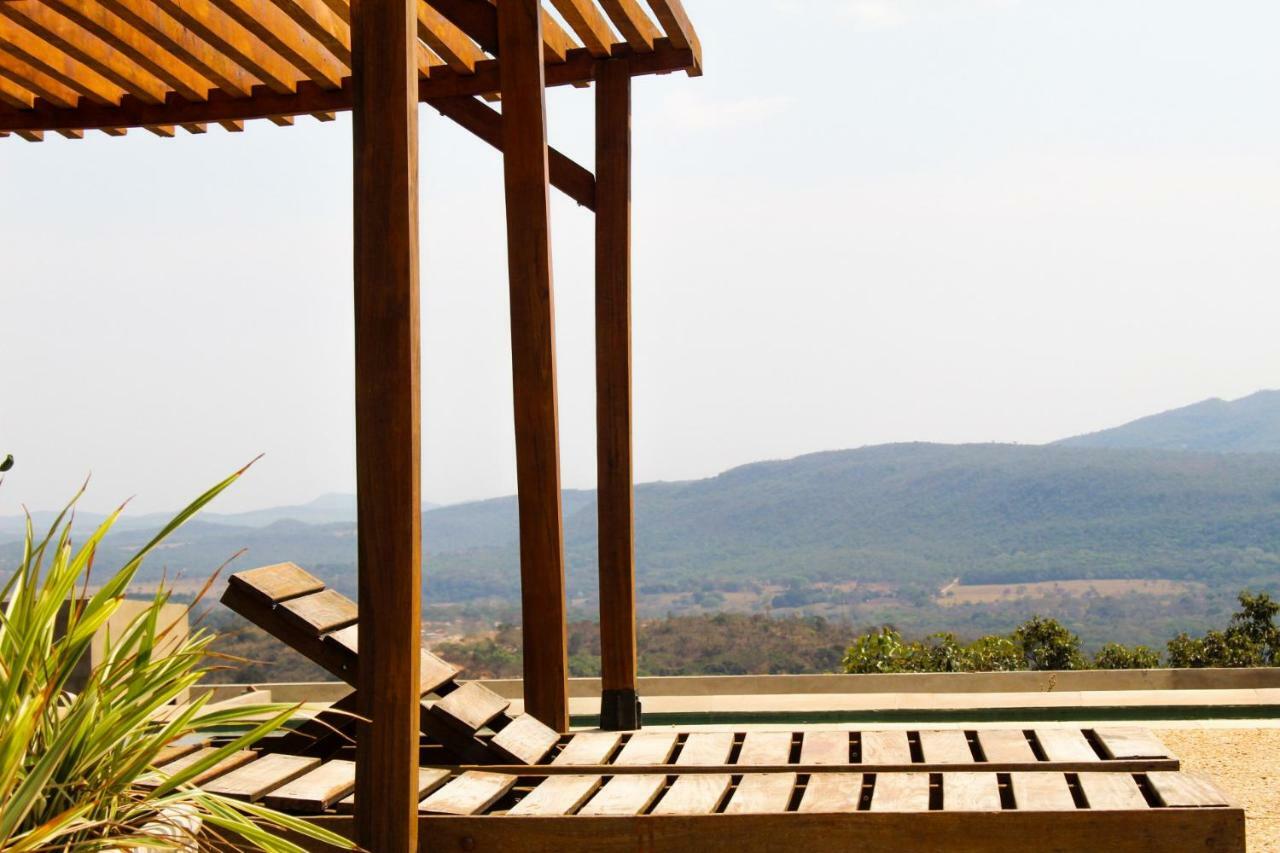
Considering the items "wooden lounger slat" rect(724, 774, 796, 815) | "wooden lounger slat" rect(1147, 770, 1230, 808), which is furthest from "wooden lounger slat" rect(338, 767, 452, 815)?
"wooden lounger slat" rect(1147, 770, 1230, 808)

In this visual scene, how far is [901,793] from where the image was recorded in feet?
11.1

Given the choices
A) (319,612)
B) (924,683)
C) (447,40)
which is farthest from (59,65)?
(924,683)

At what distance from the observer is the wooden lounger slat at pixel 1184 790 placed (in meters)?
3.19

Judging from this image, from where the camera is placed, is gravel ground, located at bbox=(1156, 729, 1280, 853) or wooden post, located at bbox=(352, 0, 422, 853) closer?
wooden post, located at bbox=(352, 0, 422, 853)

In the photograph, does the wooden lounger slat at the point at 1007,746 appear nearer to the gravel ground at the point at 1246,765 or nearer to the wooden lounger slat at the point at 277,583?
the gravel ground at the point at 1246,765

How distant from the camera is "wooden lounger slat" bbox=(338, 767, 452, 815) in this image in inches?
133

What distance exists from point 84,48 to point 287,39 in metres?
0.78

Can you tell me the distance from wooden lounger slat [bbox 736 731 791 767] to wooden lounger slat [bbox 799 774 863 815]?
234 millimetres

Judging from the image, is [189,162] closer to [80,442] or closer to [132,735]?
[80,442]

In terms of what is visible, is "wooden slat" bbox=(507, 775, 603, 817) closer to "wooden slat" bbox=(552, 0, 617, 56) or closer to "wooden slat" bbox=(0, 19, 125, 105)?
"wooden slat" bbox=(552, 0, 617, 56)

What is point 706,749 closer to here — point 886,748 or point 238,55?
point 886,748

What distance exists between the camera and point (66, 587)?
7.78 ft

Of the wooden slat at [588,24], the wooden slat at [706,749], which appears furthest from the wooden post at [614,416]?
the wooden slat at [706,749]

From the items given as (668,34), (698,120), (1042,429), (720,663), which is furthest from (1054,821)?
(1042,429)
